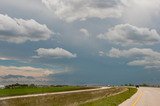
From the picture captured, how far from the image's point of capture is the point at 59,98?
42.3 m

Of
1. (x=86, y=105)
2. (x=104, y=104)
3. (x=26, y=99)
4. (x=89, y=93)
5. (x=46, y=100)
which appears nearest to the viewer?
(x=26, y=99)

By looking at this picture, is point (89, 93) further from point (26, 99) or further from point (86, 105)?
point (26, 99)

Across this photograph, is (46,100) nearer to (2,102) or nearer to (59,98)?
(59,98)

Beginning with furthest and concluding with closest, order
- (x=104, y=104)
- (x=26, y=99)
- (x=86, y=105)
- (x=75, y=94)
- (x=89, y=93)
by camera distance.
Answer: (x=89, y=93)
(x=75, y=94)
(x=104, y=104)
(x=86, y=105)
(x=26, y=99)

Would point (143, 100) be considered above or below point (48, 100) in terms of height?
above

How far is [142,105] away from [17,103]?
16.8 m

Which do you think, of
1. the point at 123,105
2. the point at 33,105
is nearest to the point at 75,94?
the point at 123,105

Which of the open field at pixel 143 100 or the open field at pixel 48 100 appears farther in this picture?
the open field at pixel 143 100

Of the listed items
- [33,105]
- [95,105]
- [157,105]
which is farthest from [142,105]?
[33,105]

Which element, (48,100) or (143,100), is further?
(143,100)

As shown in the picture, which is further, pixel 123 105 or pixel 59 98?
pixel 123 105

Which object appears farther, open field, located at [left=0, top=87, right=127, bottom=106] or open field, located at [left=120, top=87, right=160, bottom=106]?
open field, located at [left=120, top=87, right=160, bottom=106]

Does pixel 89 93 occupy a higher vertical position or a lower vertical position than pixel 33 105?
higher

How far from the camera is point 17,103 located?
30969mm
